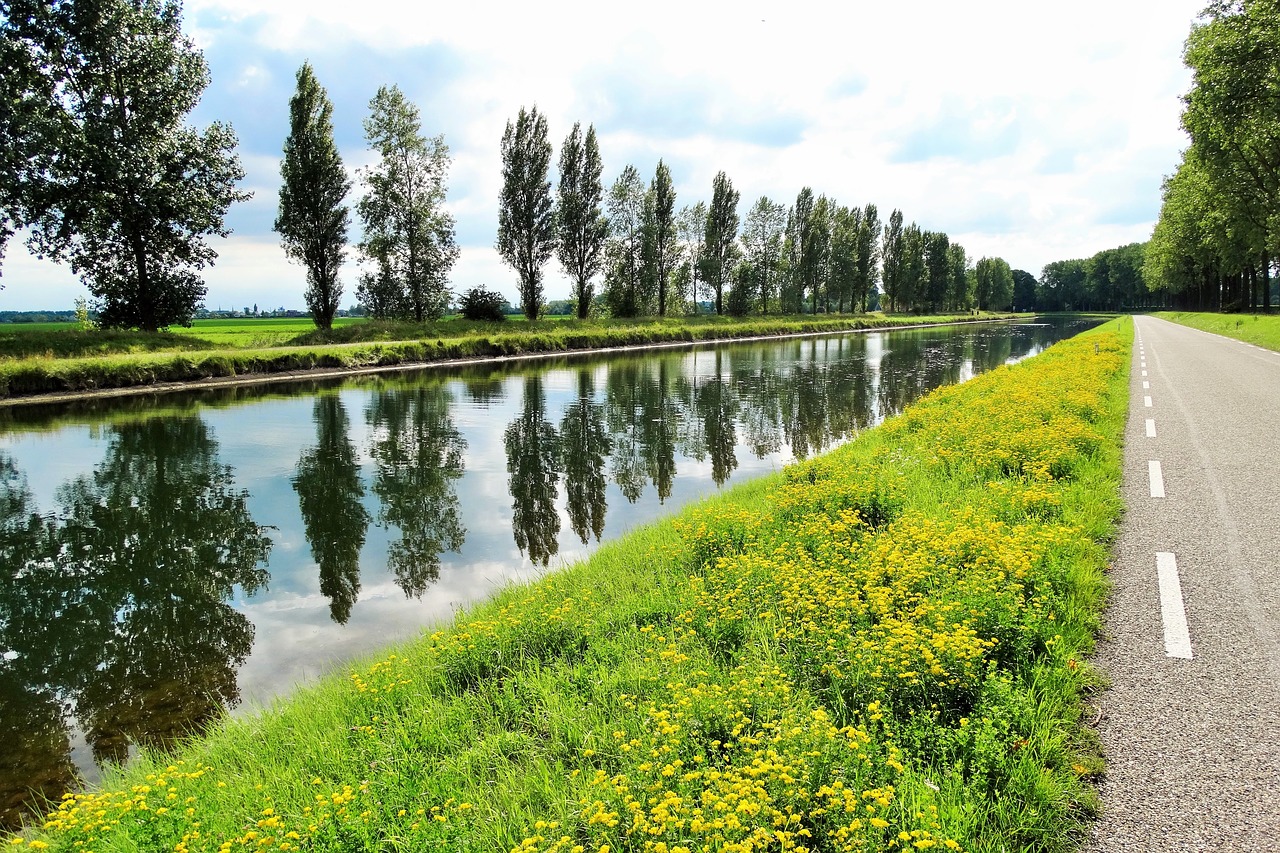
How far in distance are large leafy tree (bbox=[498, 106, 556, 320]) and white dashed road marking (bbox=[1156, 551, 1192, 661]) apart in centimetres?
5606

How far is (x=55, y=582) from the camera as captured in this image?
9.41 m

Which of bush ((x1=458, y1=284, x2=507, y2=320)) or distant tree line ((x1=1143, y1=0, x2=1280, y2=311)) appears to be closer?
distant tree line ((x1=1143, y1=0, x2=1280, y2=311))

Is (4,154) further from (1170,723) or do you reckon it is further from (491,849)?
(1170,723)

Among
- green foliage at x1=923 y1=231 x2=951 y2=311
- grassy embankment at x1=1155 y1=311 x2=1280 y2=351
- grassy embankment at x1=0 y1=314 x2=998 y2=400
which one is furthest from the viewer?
green foliage at x1=923 y1=231 x2=951 y2=311

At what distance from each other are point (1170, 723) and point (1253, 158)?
175 ft

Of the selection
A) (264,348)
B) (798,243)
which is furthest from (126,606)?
(798,243)

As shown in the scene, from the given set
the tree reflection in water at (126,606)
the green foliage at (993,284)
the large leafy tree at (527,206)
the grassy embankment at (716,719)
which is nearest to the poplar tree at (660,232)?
the large leafy tree at (527,206)

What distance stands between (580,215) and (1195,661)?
6316 cm

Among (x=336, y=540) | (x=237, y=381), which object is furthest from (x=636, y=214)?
(x=336, y=540)

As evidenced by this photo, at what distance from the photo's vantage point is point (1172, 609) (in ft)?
18.9

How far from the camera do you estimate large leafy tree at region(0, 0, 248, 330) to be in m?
30.5

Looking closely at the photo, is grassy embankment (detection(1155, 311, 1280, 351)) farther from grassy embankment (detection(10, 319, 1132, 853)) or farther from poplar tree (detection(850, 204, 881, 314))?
poplar tree (detection(850, 204, 881, 314))

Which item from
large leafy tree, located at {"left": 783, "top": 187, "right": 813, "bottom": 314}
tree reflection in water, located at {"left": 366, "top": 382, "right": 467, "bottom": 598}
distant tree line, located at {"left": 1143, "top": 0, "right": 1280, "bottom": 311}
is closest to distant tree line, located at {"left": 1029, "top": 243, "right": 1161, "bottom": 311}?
large leafy tree, located at {"left": 783, "top": 187, "right": 813, "bottom": 314}

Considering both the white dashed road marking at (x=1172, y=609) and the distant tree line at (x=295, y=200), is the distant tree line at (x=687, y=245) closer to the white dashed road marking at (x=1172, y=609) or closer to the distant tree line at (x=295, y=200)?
the distant tree line at (x=295, y=200)
